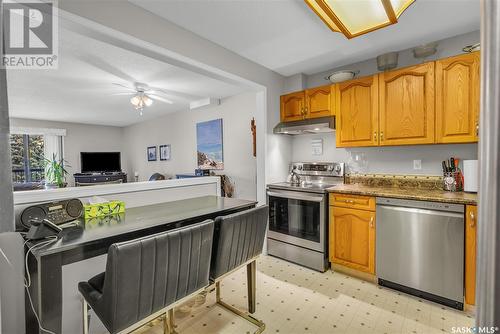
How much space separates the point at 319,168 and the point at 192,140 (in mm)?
2954

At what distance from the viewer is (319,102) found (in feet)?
9.28

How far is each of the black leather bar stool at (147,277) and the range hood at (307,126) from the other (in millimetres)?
1907

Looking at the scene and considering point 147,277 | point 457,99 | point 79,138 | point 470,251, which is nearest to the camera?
point 147,277

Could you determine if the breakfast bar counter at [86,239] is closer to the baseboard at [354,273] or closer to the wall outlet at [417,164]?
the baseboard at [354,273]

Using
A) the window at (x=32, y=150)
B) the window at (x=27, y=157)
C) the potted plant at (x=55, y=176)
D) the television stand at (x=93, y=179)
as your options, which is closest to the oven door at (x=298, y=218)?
the potted plant at (x=55, y=176)

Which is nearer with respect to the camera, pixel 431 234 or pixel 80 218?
pixel 80 218

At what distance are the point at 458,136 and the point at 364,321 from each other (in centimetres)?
176

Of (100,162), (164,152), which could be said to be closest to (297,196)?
(164,152)

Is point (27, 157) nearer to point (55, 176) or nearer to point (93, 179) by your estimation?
point (93, 179)

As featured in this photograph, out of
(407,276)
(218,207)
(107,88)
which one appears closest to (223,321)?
(218,207)

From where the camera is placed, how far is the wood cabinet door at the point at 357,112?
8.05 ft

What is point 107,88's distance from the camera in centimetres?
347

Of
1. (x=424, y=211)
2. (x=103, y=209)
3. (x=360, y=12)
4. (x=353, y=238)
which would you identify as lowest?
(x=353, y=238)

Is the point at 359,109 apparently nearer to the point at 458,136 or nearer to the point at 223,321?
the point at 458,136
